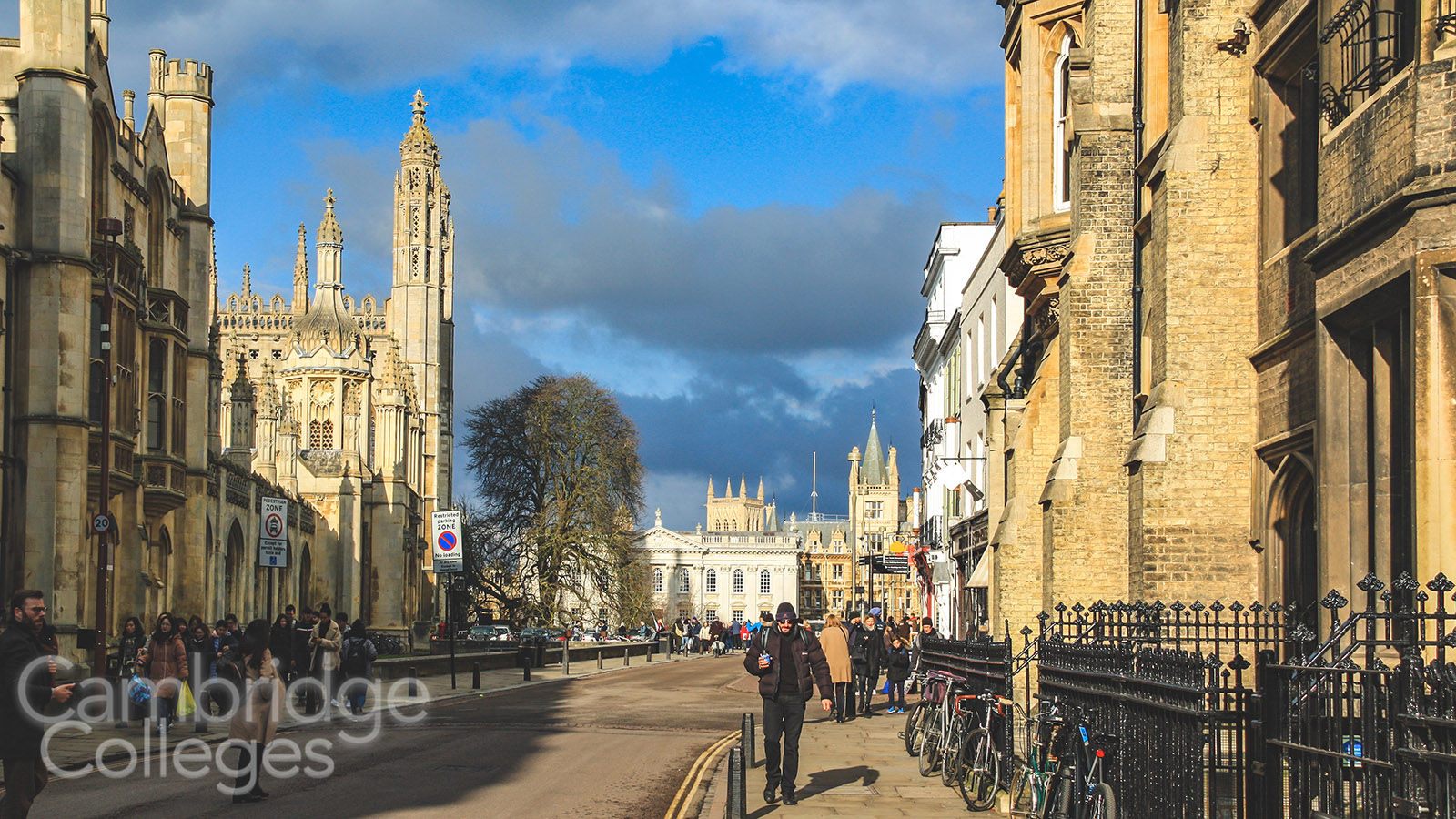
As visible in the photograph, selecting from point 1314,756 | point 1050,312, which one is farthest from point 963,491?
point 1314,756

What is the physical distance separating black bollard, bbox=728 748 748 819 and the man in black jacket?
4.65 m

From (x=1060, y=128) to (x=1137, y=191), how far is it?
420 cm

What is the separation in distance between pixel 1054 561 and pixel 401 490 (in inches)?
1772

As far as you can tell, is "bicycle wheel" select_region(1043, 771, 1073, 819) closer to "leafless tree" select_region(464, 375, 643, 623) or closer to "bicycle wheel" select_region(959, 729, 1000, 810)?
"bicycle wheel" select_region(959, 729, 1000, 810)

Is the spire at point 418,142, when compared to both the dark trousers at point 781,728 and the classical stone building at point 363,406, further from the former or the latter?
the dark trousers at point 781,728

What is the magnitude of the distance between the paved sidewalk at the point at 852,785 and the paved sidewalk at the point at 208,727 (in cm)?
666

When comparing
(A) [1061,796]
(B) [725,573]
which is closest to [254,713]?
(A) [1061,796]

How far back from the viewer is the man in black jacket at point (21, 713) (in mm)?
8922

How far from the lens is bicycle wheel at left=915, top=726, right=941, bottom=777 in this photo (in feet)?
50.1

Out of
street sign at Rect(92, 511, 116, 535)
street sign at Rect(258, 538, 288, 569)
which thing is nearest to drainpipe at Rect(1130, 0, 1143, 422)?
street sign at Rect(258, 538, 288, 569)

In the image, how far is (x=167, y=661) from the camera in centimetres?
1958

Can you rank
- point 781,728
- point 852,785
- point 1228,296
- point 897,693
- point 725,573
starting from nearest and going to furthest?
point 781,728, point 1228,296, point 852,785, point 897,693, point 725,573

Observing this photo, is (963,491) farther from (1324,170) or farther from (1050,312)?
(1324,170)

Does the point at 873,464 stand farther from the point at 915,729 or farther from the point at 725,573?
the point at 915,729
